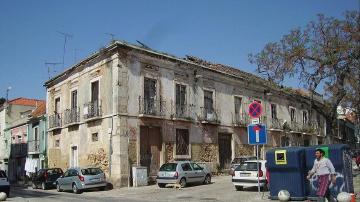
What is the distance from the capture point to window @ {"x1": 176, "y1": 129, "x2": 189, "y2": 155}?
28.4m

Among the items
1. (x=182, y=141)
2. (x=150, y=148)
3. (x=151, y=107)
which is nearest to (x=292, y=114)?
(x=182, y=141)

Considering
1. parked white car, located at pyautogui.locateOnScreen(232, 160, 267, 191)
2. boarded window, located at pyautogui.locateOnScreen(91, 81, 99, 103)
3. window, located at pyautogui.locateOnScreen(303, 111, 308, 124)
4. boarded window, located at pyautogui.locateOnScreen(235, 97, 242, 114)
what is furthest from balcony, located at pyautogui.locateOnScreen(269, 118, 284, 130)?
parked white car, located at pyautogui.locateOnScreen(232, 160, 267, 191)

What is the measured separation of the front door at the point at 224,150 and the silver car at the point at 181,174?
8.06 metres

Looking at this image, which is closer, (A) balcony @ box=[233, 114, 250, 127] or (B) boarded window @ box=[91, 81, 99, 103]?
(B) boarded window @ box=[91, 81, 99, 103]

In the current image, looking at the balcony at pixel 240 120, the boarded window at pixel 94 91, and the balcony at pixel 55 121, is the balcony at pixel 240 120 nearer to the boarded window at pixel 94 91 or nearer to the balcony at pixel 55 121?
the boarded window at pixel 94 91

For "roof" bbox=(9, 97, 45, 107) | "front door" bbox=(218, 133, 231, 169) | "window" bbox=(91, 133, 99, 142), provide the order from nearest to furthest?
"window" bbox=(91, 133, 99, 142)
"front door" bbox=(218, 133, 231, 169)
"roof" bbox=(9, 97, 45, 107)

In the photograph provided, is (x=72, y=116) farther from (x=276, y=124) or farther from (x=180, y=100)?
(x=276, y=124)

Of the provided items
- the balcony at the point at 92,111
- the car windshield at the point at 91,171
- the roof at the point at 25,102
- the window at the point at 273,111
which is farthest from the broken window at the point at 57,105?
the roof at the point at 25,102

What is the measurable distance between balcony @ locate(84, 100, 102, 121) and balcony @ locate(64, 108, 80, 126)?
141cm

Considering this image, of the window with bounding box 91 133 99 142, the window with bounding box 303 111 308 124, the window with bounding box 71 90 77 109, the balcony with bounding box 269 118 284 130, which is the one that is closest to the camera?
the window with bounding box 91 133 99 142

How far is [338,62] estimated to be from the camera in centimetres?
2223

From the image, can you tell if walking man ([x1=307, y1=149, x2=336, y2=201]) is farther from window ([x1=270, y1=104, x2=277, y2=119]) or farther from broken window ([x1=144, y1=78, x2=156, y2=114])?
window ([x1=270, y1=104, x2=277, y2=119])

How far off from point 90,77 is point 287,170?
1778 centimetres

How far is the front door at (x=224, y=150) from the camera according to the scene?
31.7m
